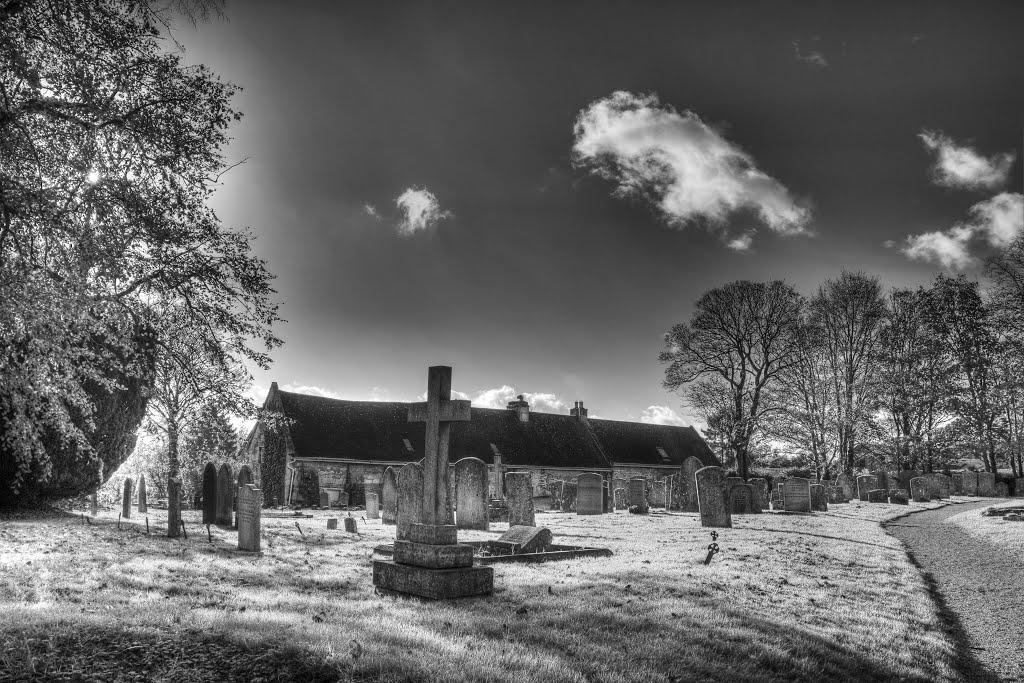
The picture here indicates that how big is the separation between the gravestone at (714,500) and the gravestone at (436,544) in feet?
37.9

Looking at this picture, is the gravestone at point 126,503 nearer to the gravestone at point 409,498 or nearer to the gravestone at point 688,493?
the gravestone at point 409,498

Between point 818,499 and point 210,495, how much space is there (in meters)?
20.0

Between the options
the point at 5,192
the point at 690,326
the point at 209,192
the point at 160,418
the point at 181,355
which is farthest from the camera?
the point at 690,326

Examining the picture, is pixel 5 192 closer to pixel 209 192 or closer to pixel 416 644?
pixel 209 192

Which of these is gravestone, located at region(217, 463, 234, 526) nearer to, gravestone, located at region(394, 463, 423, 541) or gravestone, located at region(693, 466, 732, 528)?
gravestone, located at region(394, 463, 423, 541)

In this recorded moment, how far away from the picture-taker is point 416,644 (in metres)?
5.18

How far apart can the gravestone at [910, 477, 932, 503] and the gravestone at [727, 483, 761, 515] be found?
9.82m

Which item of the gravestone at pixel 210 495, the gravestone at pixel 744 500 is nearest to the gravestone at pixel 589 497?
the gravestone at pixel 744 500

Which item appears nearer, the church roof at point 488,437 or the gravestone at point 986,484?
the gravestone at point 986,484

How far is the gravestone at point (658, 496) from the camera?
91.4 ft

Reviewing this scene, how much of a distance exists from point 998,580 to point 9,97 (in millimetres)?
13739

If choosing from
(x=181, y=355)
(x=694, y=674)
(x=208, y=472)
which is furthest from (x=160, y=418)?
(x=694, y=674)

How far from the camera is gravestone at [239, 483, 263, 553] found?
11820 mm

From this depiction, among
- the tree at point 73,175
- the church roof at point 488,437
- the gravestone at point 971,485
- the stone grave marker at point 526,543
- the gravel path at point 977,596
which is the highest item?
the tree at point 73,175
